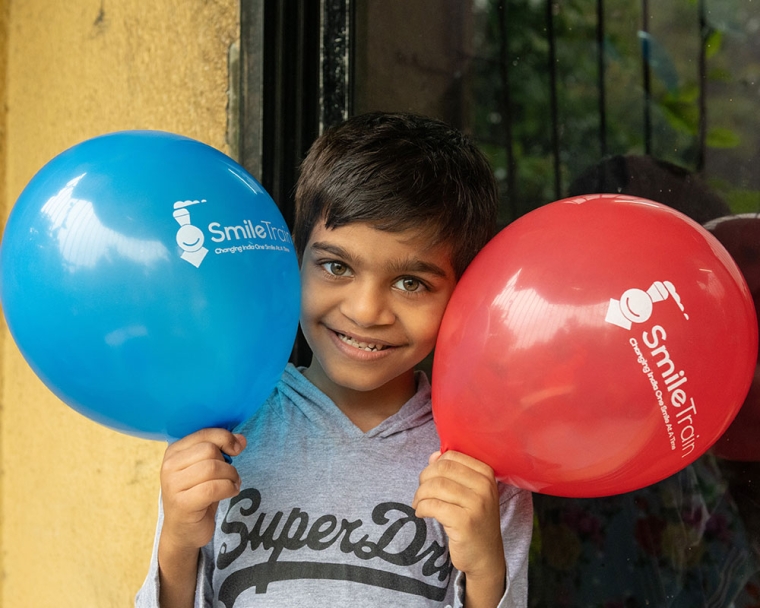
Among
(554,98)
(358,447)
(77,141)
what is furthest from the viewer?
(77,141)

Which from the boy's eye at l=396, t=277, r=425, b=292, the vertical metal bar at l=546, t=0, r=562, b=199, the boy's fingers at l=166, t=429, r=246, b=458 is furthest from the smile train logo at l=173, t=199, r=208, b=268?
the vertical metal bar at l=546, t=0, r=562, b=199

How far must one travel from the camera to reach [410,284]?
4.22ft

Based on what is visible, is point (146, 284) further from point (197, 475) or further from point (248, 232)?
point (197, 475)

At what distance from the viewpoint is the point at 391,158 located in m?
1.33

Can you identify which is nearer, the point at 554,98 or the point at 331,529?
the point at 331,529

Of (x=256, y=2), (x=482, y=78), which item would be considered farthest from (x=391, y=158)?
(x=256, y=2)

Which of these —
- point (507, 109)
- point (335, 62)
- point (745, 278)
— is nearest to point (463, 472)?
point (745, 278)

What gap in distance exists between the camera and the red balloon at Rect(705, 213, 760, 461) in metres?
1.28

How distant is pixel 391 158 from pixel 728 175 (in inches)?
22.5

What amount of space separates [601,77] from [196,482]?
3.50 feet

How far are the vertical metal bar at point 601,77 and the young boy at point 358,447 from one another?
0.31 metres

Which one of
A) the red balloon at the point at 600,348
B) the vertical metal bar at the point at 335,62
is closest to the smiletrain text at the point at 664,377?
the red balloon at the point at 600,348

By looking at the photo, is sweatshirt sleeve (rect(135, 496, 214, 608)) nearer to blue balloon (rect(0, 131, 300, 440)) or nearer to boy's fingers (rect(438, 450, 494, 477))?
blue balloon (rect(0, 131, 300, 440))

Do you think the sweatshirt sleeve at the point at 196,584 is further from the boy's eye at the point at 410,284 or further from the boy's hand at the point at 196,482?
the boy's eye at the point at 410,284
